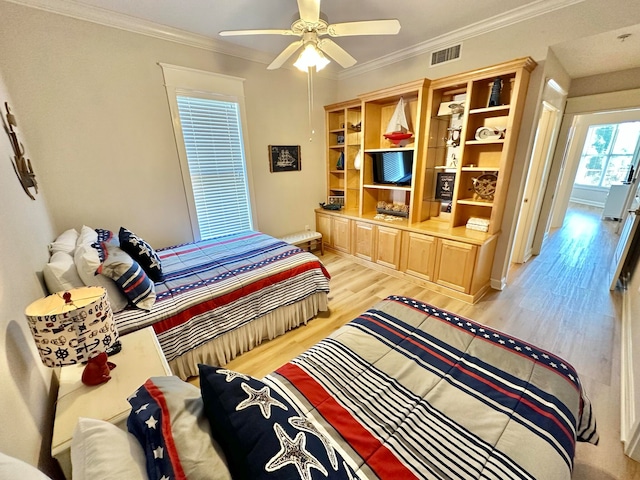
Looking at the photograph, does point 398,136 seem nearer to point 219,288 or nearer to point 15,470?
point 219,288

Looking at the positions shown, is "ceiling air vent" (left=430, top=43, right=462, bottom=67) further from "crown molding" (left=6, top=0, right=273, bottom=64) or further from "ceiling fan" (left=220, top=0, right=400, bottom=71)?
"crown molding" (left=6, top=0, right=273, bottom=64)

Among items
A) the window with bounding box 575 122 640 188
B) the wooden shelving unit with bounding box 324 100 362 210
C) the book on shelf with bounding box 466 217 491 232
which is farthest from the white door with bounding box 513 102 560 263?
the window with bounding box 575 122 640 188

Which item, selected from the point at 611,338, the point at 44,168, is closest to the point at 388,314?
the point at 611,338

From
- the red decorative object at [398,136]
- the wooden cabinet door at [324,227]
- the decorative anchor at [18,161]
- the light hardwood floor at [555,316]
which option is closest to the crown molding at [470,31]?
the red decorative object at [398,136]

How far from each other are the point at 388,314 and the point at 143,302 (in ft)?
5.43

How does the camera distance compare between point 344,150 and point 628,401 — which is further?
point 344,150

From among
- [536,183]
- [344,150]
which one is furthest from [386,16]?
[536,183]

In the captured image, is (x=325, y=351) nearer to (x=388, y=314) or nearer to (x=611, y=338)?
(x=388, y=314)

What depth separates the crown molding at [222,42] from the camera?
7.01 feet

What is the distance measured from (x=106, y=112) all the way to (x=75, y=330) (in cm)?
244

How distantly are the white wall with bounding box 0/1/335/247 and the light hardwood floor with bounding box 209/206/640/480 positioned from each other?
1975 millimetres

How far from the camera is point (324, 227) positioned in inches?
173

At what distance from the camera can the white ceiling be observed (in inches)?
85.9

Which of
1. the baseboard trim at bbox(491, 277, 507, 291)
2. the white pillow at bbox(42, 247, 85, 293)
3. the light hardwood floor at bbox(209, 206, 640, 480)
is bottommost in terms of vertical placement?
the light hardwood floor at bbox(209, 206, 640, 480)
